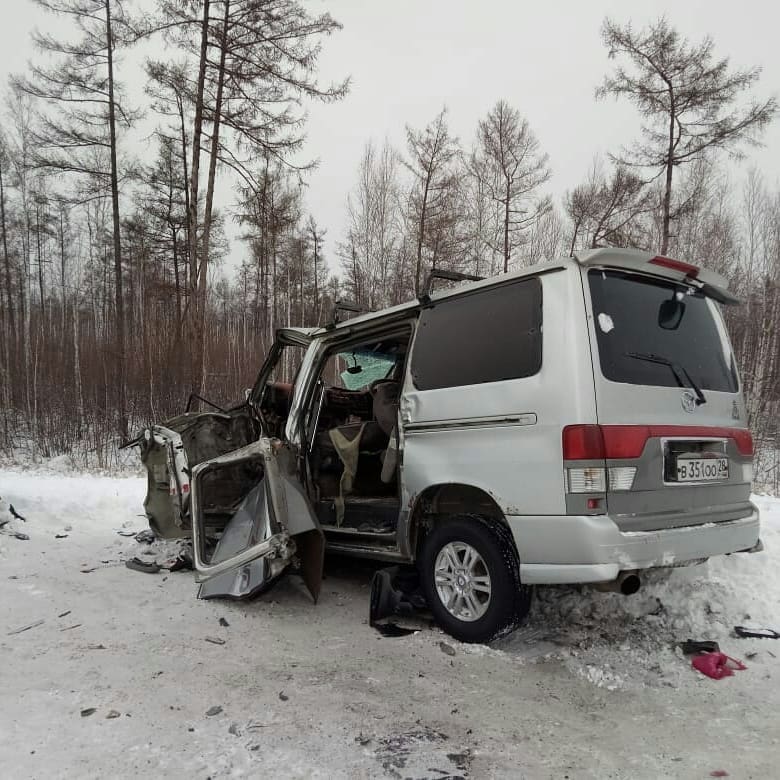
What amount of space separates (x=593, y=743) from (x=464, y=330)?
2.27 metres

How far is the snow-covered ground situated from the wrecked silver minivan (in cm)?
38

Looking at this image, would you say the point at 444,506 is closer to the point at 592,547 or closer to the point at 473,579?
the point at 473,579

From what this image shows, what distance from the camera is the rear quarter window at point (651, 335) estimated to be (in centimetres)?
308

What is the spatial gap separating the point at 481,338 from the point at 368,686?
6.74 ft

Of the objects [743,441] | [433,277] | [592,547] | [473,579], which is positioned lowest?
[473,579]

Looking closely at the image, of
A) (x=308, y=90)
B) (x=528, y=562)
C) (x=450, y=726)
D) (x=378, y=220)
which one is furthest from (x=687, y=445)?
(x=378, y=220)

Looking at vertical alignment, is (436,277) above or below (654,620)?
above

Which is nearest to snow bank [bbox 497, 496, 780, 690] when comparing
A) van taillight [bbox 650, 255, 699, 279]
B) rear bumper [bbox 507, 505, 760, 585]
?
rear bumper [bbox 507, 505, 760, 585]

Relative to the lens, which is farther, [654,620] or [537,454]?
[654,620]

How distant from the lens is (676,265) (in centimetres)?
343

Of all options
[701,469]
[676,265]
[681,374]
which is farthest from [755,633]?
[676,265]

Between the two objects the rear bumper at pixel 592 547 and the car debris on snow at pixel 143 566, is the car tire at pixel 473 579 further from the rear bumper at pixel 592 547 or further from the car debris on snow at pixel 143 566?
the car debris on snow at pixel 143 566

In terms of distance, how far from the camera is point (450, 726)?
103 inches

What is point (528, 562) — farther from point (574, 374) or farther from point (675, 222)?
point (675, 222)
